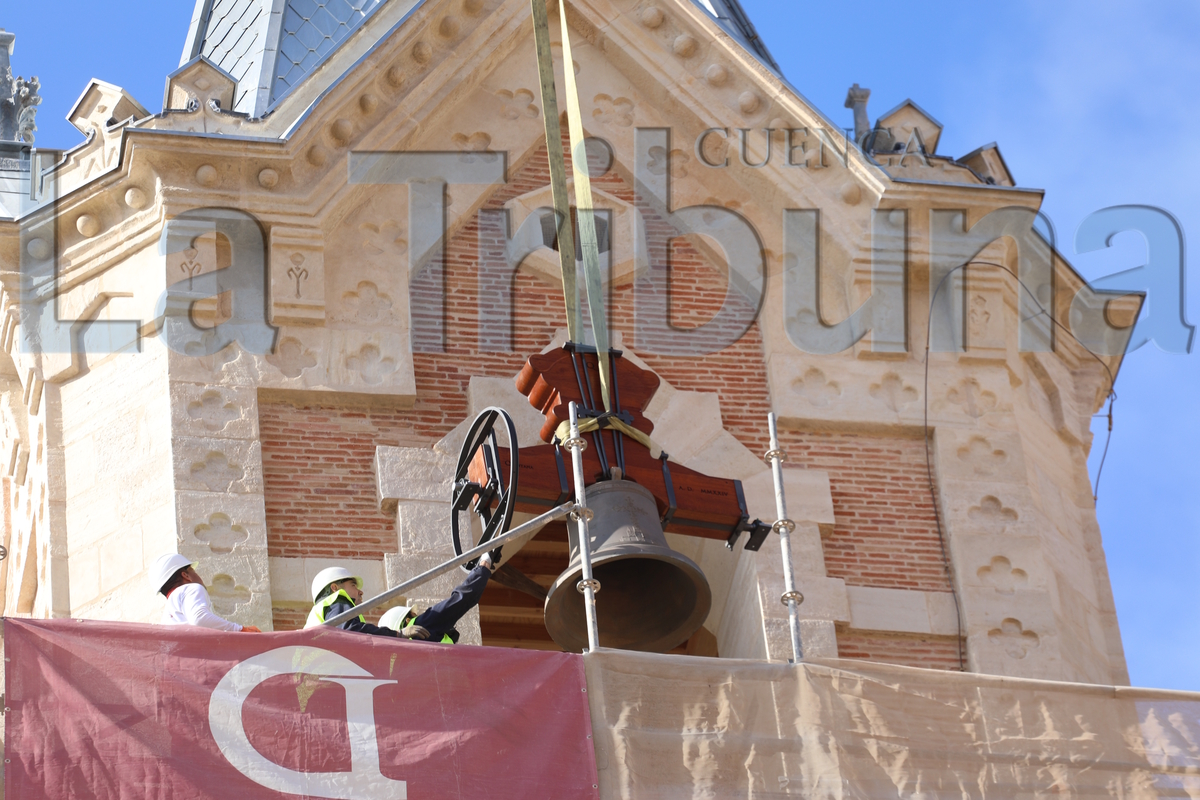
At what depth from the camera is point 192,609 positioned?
12086 mm

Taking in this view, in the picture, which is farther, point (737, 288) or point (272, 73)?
point (272, 73)

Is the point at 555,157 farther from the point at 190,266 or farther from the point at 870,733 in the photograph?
the point at 870,733

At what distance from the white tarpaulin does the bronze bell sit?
816 mm

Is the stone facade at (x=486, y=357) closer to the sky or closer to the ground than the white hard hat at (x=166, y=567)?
closer to the sky

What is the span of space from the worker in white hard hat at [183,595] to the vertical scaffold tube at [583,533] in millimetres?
1547

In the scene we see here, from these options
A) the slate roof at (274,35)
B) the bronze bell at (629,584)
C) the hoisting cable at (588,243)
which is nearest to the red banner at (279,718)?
the bronze bell at (629,584)

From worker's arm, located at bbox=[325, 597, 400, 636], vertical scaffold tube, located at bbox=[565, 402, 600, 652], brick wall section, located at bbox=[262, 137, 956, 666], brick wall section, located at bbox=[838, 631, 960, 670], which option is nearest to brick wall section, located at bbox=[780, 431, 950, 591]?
brick wall section, located at bbox=[262, 137, 956, 666]

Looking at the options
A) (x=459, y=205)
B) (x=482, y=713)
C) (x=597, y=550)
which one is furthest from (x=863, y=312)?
(x=482, y=713)

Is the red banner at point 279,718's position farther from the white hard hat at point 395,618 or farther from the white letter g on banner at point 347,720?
the white hard hat at point 395,618

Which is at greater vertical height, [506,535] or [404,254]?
[404,254]

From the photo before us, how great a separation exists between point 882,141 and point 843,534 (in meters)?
2.96

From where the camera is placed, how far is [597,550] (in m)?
12.6

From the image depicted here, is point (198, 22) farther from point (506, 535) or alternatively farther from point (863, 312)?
point (506, 535)

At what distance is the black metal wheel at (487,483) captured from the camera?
488 inches
